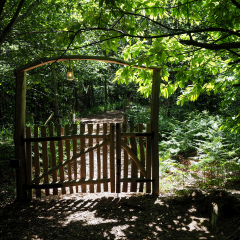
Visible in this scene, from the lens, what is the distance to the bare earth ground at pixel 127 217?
9.81 feet

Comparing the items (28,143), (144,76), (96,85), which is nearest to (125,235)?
(28,143)

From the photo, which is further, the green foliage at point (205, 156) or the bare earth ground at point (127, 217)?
the green foliage at point (205, 156)

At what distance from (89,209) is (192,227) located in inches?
73.2

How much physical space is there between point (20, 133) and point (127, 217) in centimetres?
261

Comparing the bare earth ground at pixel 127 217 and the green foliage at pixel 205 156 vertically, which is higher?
the green foliage at pixel 205 156

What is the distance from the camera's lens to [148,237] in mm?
2916

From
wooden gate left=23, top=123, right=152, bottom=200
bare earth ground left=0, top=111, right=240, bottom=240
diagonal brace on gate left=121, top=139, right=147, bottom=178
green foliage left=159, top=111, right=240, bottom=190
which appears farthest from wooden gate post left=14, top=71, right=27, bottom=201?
green foliage left=159, top=111, right=240, bottom=190

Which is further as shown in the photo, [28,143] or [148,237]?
[28,143]

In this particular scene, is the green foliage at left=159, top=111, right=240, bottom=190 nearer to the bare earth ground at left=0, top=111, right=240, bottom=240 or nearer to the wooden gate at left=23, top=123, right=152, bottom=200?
the bare earth ground at left=0, top=111, right=240, bottom=240

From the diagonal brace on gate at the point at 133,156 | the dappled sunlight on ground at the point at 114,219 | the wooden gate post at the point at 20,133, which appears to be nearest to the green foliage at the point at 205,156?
the diagonal brace on gate at the point at 133,156

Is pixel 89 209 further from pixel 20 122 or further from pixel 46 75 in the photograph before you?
pixel 46 75

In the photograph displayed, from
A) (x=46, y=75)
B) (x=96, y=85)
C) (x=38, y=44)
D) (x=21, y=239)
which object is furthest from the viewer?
(x=96, y=85)

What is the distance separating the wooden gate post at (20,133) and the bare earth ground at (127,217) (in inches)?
13.9

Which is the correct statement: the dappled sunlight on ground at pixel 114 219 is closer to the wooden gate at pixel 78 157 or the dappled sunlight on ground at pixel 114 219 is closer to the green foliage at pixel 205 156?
the wooden gate at pixel 78 157
